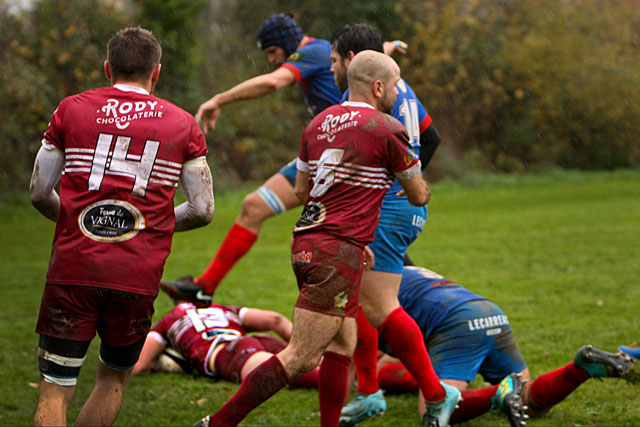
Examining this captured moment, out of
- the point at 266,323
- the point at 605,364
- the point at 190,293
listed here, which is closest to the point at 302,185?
the point at 605,364

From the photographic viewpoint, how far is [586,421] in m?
4.21

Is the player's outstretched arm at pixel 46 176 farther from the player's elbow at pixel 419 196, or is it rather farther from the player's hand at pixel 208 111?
the player's hand at pixel 208 111

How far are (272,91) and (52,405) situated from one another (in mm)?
3130

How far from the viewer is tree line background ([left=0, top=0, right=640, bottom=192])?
72.5 feet

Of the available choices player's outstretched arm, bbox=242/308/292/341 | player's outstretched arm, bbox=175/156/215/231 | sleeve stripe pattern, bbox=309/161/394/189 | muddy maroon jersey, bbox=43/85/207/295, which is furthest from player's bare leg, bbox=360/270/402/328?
player's outstretched arm, bbox=242/308/292/341

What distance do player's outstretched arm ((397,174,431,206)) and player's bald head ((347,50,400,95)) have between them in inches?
18.3

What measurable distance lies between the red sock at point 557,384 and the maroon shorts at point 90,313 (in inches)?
84.9

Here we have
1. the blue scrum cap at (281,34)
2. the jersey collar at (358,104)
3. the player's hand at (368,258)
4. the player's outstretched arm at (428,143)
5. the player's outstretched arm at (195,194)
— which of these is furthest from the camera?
the blue scrum cap at (281,34)

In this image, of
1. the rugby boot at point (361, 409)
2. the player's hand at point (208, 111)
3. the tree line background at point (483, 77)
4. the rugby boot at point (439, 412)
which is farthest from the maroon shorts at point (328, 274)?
the tree line background at point (483, 77)

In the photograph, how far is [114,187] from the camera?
3.05 metres

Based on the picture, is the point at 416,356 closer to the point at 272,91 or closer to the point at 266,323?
the point at 266,323

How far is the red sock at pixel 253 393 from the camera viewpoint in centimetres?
348

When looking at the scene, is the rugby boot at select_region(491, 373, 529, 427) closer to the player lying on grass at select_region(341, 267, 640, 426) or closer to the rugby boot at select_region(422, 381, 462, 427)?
the player lying on grass at select_region(341, 267, 640, 426)

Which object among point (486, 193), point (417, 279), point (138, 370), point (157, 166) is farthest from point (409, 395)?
point (486, 193)
